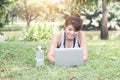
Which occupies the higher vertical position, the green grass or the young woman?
the young woman

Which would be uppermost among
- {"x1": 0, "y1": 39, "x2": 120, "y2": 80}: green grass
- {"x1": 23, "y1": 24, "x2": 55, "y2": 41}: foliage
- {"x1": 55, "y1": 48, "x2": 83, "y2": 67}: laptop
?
{"x1": 55, "y1": 48, "x2": 83, "y2": 67}: laptop

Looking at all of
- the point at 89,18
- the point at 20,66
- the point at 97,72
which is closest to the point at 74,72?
the point at 97,72

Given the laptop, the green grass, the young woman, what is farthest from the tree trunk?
the laptop

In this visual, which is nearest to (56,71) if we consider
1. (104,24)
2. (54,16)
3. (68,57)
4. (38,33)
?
(68,57)

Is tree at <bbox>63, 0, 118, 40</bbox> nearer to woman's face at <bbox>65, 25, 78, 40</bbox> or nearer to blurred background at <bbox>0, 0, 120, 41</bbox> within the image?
blurred background at <bbox>0, 0, 120, 41</bbox>

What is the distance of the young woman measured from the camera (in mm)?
5289

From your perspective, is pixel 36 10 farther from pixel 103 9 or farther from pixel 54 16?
pixel 103 9

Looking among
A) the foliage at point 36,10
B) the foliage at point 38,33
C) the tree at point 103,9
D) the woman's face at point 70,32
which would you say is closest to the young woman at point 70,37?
the woman's face at point 70,32

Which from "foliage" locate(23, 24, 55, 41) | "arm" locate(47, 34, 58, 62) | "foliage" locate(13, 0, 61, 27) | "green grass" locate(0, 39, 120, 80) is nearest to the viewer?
"green grass" locate(0, 39, 120, 80)

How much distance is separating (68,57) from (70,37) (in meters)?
0.54

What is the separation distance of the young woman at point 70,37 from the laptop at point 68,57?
0.32 m

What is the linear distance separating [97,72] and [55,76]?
661 millimetres

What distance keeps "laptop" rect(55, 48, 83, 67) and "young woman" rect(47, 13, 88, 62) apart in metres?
0.32

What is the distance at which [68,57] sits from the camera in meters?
4.99
